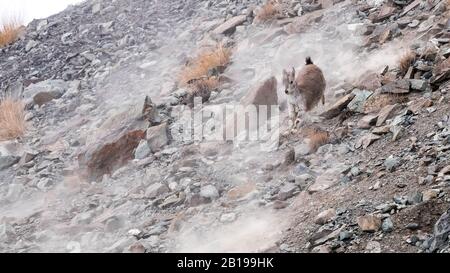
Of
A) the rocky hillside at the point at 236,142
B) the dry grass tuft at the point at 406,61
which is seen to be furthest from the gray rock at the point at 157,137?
the dry grass tuft at the point at 406,61

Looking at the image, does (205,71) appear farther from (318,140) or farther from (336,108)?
(318,140)

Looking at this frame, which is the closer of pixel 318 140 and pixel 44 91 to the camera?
pixel 318 140

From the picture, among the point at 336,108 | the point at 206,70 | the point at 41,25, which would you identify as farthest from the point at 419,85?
the point at 41,25

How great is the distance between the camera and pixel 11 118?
8906 millimetres

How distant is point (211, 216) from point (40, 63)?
697 centimetres

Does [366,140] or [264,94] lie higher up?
[264,94]

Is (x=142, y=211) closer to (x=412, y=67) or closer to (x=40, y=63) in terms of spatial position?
(x=412, y=67)

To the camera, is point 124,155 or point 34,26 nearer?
point 124,155

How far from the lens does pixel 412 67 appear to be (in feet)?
19.5

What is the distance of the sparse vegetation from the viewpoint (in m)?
Result: 7.94

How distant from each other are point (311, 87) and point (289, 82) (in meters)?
0.31

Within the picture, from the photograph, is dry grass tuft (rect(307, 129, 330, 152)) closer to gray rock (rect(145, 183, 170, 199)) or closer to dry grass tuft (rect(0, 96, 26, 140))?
gray rock (rect(145, 183, 170, 199))

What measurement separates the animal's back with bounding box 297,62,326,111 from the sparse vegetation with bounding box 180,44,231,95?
5.97 ft
